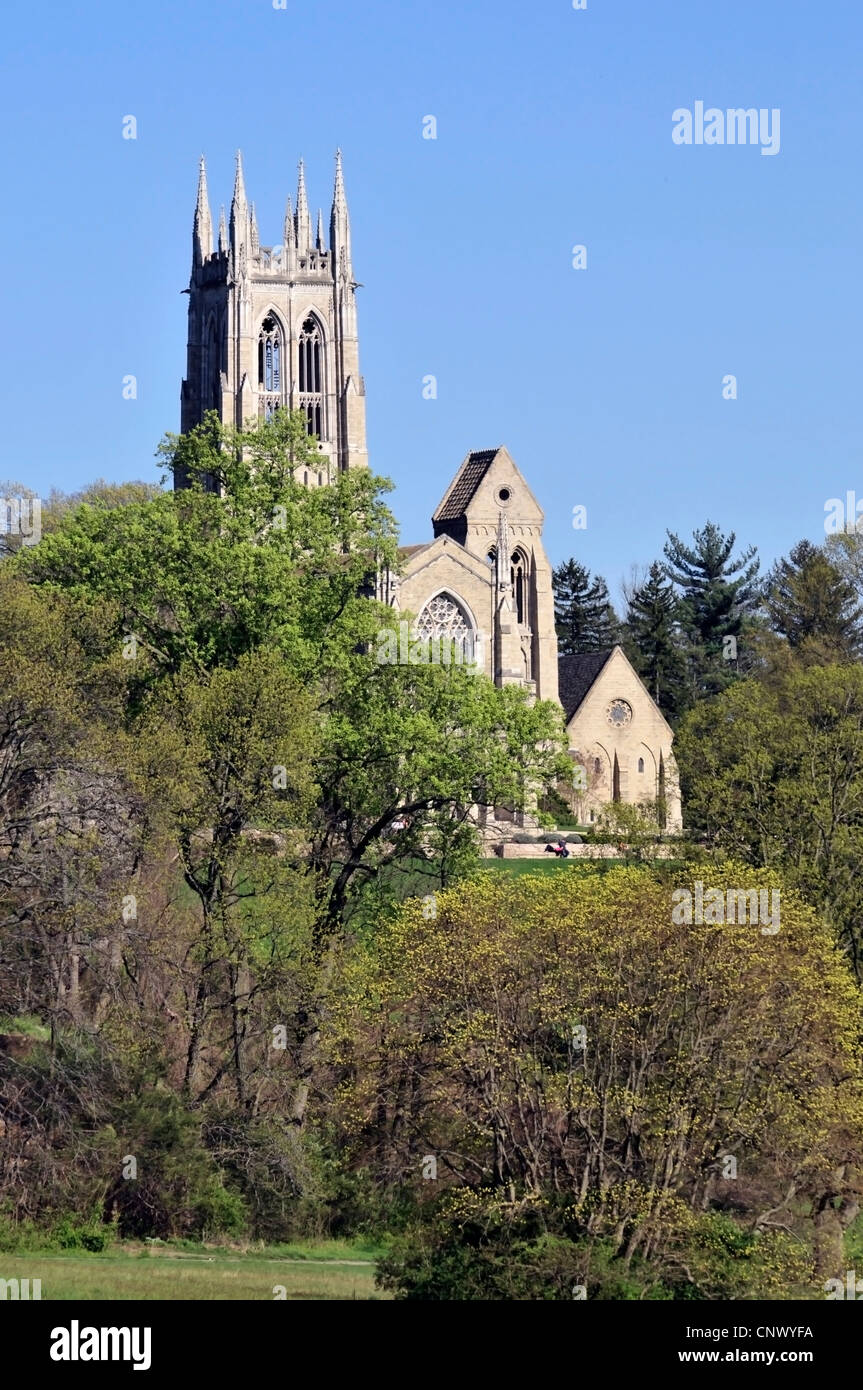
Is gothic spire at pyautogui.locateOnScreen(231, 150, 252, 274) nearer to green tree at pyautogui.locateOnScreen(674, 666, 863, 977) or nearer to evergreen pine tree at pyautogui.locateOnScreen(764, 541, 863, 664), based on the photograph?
evergreen pine tree at pyautogui.locateOnScreen(764, 541, 863, 664)

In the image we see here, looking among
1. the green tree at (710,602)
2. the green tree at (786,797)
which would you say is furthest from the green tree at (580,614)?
the green tree at (786,797)

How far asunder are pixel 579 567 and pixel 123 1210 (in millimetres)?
82117

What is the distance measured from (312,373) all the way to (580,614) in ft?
56.2

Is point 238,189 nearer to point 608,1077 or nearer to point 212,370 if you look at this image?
point 212,370

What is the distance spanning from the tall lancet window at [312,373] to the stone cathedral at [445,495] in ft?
0.22

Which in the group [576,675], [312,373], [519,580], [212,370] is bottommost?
[576,675]

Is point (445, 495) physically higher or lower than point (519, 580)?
higher

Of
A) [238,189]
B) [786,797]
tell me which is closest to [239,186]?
[238,189]

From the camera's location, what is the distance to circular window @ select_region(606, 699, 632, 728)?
327 ft

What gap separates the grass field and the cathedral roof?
65.5m

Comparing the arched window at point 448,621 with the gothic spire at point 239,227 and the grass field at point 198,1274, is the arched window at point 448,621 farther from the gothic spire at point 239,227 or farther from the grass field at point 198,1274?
the grass field at point 198,1274

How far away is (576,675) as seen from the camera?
103 m

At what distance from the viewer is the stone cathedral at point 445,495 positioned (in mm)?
96750

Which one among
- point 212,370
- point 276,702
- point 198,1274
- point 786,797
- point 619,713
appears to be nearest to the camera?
point 198,1274
